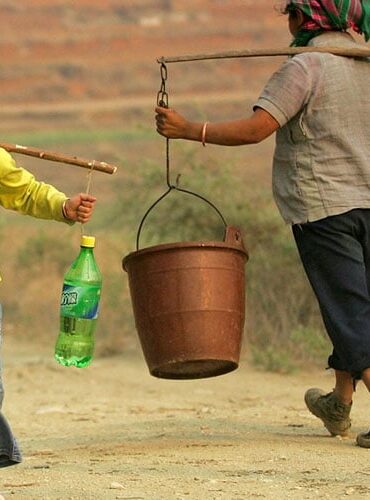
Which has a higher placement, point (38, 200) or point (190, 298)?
point (38, 200)

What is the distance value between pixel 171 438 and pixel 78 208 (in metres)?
1.99

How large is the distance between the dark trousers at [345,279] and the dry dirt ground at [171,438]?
0.49 metres

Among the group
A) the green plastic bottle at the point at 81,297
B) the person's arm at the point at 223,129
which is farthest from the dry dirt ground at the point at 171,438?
the person's arm at the point at 223,129

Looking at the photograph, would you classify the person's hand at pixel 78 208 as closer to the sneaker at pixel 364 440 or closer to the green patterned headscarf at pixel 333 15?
the green patterned headscarf at pixel 333 15

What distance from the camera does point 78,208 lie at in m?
5.21

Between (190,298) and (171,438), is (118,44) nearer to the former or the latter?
(171,438)

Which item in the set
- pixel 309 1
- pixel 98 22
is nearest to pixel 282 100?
pixel 309 1

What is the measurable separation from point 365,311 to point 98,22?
67920 millimetres

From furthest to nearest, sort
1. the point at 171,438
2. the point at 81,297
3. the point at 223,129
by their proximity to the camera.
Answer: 1. the point at 171,438
2. the point at 223,129
3. the point at 81,297

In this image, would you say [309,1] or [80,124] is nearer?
[309,1]

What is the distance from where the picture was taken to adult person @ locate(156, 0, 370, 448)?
586 centimetres

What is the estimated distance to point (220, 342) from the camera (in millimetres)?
6027

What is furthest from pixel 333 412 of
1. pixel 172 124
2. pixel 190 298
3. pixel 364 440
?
pixel 172 124

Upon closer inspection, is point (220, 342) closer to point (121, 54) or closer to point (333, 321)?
point (333, 321)
